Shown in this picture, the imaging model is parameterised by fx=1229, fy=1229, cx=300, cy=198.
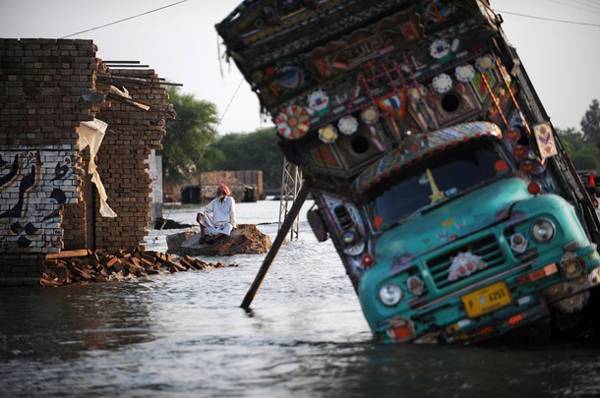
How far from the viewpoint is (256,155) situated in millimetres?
167375

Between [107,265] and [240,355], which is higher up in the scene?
[107,265]

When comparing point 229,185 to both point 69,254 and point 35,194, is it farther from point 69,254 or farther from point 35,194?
point 35,194

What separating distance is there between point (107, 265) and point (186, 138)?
78910 millimetres

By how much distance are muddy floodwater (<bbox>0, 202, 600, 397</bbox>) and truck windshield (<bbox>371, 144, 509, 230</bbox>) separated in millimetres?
1350

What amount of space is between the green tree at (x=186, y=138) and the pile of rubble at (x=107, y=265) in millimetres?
73538

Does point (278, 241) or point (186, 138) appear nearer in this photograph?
point (278, 241)

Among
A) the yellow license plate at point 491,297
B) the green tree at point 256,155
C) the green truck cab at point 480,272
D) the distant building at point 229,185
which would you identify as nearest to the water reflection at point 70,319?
the green truck cab at point 480,272

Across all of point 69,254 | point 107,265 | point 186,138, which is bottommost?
point 107,265

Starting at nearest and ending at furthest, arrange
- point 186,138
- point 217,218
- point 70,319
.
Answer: point 70,319
point 217,218
point 186,138

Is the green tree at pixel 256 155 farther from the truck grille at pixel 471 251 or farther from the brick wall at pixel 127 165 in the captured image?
the truck grille at pixel 471 251

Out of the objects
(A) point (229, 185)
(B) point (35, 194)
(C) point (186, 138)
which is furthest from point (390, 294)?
(A) point (229, 185)

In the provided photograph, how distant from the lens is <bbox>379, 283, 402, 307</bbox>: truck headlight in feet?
36.2

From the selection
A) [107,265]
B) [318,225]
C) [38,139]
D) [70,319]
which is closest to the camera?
[318,225]

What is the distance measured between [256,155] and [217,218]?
139m
